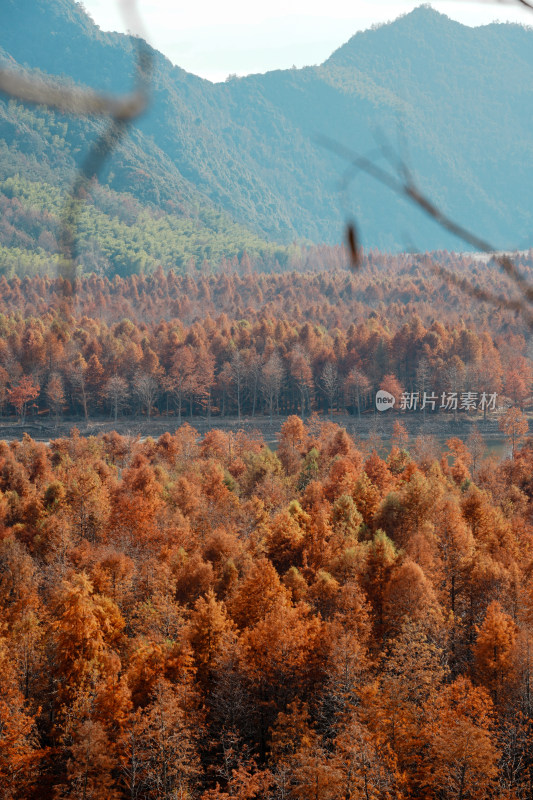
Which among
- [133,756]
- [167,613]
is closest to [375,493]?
[167,613]

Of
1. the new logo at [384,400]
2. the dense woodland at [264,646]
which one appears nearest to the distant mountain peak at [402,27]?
the dense woodland at [264,646]

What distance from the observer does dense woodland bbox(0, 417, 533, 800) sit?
21219mm

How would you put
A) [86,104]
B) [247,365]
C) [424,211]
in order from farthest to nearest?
[247,365] → [424,211] → [86,104]

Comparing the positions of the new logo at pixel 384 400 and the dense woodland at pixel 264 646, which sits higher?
the new logo at pixel 384 400

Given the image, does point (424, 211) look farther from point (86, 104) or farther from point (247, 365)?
point (247, 365)

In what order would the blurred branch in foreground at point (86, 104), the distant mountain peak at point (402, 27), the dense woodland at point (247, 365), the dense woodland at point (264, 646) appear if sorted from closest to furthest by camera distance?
the blurred branch in foreground at point (86, 104)
the distant mountain peak at point (402, 27)
the dense woodland at point (264, 646)
the dense woodland at point (247, 365)

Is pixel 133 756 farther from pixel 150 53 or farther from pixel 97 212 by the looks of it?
pixel 97 212

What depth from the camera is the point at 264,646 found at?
2638 cm

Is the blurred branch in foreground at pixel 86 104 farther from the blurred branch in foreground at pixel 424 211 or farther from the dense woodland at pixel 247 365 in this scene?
the dense woodland at pixel 247 365

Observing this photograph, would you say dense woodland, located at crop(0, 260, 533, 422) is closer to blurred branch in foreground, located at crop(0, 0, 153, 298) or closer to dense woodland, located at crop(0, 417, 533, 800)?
dense woodland, located at crop(0, 417, 533, 800)

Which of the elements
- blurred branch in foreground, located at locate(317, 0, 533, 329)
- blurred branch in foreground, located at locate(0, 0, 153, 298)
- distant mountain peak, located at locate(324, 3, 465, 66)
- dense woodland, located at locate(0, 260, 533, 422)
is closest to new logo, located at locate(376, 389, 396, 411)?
dense woodland, located at locate(0, 260, 533, 422)

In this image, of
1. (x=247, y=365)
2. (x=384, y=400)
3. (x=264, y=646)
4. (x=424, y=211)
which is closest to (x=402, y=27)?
(x=264, y=646)

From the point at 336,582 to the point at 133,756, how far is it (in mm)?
12858

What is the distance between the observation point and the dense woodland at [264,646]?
21.2 metres
